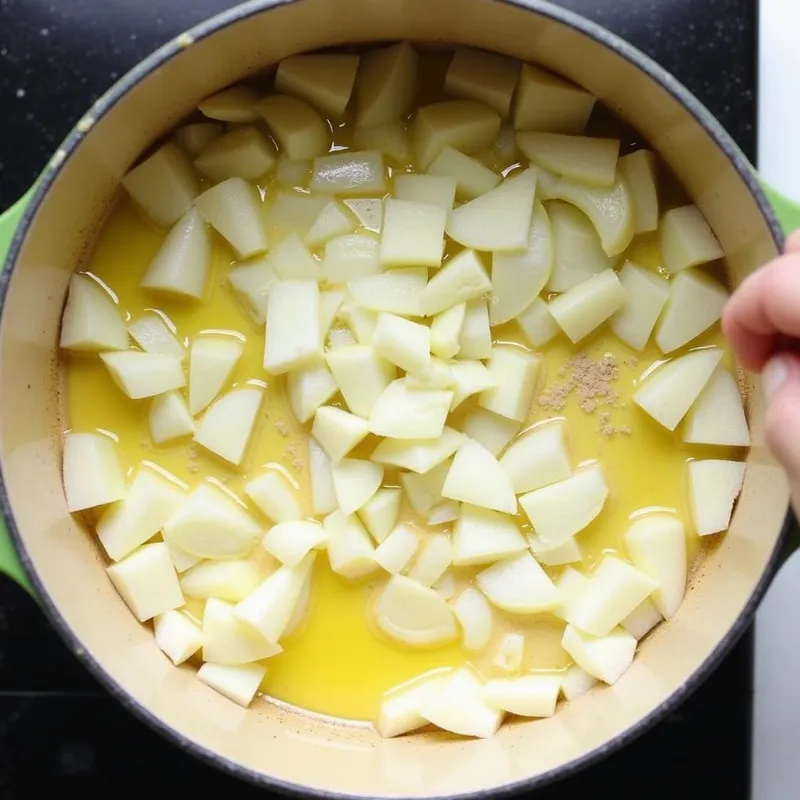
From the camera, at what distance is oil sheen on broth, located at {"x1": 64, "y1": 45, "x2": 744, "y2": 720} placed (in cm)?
122

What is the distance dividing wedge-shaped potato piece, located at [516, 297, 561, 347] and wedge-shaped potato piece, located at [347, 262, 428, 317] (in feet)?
0.44

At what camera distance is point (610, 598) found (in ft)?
3.90

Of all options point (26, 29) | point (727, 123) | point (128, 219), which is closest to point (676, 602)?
point (727, 123)

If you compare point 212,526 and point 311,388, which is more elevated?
point 311,388

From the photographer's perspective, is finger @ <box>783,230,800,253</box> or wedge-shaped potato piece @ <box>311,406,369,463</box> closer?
finger @ <box>783,230,800,253</box>

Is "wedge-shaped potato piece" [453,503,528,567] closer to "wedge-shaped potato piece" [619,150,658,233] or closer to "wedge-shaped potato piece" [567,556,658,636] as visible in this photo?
"wedge-shaped potato piece" [567,556,658,636]

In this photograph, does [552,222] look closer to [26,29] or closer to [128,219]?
[128,219]

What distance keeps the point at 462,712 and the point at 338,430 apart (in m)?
0.39

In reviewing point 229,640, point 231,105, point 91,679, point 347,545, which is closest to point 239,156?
point 231,105

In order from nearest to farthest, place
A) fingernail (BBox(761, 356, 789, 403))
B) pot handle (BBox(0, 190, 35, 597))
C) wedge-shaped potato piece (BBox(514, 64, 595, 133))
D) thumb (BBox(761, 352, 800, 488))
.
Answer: thumb (BBox(761, 352, 800, 488)) → fingernail (BBox(761, 356, 789, 403)) → pot handle (BBox(0, 190, 35, 597)) → wedge-shaped potato piece (BBox(514, 64, 595, 133))

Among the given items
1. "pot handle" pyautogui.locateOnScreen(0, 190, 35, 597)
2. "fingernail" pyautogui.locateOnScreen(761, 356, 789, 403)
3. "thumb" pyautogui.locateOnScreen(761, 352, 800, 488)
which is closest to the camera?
"thumb" pyautogui.locateOnScreen(761, 352, 800, 488)

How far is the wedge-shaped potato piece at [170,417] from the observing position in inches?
47.7

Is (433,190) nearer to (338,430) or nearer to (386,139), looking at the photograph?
(386,139)

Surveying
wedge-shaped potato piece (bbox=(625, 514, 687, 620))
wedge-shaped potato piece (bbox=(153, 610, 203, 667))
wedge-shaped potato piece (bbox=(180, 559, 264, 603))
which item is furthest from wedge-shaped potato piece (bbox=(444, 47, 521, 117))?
wedge-shaped potato piece (bbox=(153, 610, 203, 667))
